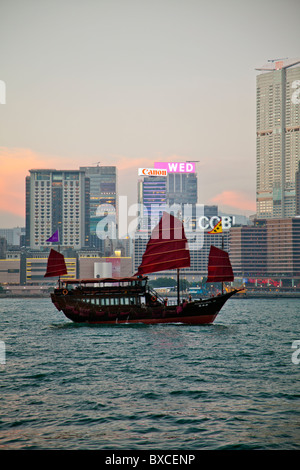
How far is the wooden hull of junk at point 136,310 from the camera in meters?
70.7

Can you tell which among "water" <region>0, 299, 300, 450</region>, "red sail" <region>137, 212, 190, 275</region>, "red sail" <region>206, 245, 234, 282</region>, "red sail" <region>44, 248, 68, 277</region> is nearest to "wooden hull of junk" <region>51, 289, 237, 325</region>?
"red sail" <region>206, 245, 234, 282</region>

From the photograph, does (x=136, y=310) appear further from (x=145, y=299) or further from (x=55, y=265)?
(x=55, y=265)

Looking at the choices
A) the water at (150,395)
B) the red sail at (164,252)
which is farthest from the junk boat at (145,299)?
the water at (150,395)

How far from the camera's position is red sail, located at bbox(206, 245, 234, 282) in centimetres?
7544

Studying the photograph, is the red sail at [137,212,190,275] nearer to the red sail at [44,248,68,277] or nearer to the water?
the red sail at [44,248,68,277]

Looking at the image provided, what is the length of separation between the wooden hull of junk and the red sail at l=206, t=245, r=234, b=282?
4.51m

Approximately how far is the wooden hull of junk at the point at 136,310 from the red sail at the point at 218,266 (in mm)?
4507

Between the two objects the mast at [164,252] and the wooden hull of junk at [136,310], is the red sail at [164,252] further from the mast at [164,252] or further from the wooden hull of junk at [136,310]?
the wooden hull of junk at [136,310]

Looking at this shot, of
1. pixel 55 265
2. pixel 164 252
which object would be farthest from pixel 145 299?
pixel 55 265

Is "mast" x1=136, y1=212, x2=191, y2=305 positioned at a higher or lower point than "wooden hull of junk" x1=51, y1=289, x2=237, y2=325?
higher
